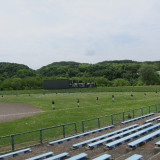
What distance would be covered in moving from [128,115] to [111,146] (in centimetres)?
880

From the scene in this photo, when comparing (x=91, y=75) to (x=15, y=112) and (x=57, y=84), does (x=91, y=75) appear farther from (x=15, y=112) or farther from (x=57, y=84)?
(x=15, y=112)

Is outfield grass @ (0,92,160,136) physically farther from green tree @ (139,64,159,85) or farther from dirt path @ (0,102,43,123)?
green tree @ (139,64,159,85)

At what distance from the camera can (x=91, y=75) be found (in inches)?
5999

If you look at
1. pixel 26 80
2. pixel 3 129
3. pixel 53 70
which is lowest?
pixel 3 129

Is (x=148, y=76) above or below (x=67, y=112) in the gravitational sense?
above

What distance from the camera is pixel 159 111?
68.3 feet

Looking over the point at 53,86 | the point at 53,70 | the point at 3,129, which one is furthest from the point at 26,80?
the point at 3,129

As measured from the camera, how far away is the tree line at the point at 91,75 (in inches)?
4104

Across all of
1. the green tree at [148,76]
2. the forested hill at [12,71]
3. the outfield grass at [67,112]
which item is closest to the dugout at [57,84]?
the outfield grass at [67,112]

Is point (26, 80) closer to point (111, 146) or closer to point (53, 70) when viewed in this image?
point (53, 70)

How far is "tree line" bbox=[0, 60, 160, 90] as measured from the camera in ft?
342

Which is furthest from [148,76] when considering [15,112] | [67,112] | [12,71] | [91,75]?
[15,112]

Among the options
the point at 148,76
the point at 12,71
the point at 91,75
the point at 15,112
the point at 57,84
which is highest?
the point at 12,71

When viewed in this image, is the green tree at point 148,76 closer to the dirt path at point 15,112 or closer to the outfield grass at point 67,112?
the outfield grass at point 67,112
